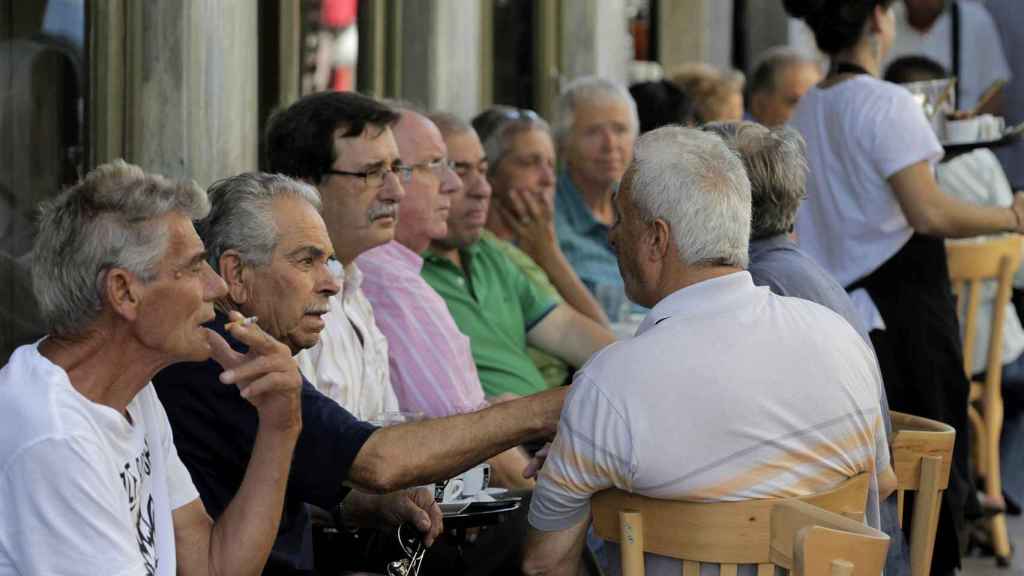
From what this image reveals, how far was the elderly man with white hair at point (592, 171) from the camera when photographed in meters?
5.90

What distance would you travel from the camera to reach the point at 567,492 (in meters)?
2.67

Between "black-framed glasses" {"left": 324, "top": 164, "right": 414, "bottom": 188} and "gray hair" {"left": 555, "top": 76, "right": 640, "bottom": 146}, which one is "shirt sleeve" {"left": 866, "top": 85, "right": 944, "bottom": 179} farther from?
"gray hair" {"left": 555, "top": 76, "right": 640, "bottom": 146}

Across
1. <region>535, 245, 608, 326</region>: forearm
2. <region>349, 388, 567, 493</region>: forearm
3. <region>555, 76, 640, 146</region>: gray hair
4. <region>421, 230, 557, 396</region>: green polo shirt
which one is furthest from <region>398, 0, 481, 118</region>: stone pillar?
<region>349, 388, 567, 493</region>: forearm

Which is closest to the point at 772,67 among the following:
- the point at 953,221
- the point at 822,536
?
the point at 953,221

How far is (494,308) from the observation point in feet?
15.5

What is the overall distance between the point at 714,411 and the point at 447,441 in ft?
1.89

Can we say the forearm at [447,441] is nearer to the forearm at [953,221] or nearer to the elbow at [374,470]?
the elbow at [374,470]

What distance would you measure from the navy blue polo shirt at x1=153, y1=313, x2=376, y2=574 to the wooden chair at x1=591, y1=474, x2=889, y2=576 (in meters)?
0.50

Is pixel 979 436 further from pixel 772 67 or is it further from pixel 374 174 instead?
pixel 374 174

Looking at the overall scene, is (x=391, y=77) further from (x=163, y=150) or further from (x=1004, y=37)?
(x=1004, y=37)

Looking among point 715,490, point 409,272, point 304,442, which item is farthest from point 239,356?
point 409,272

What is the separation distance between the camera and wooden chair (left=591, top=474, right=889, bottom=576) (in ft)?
7.42

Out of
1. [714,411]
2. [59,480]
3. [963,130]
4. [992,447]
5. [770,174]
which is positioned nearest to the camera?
[59,480]

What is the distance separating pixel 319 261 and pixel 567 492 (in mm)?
754
